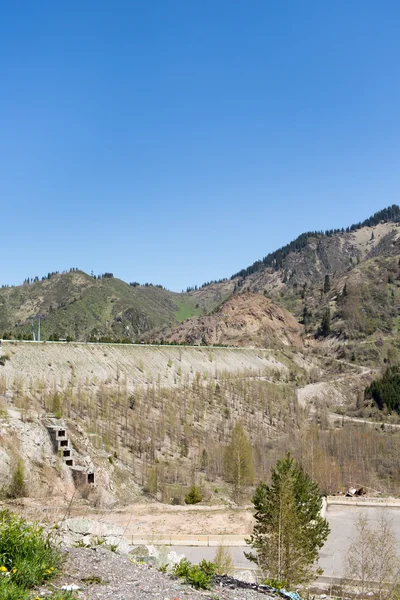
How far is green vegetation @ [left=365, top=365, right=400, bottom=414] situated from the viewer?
260 feet

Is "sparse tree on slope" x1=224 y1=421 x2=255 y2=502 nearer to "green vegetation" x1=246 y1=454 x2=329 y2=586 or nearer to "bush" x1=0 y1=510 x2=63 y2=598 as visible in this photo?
"green vegetation" x1=246 y1=454 x2=329 y2=586

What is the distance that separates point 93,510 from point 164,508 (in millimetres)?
5419

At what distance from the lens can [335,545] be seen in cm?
2598

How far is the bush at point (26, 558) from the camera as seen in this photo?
7344mm

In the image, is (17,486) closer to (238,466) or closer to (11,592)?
(11,592)

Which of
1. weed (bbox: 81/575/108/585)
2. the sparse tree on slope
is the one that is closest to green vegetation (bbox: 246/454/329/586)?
weed (bbox: 81/575/108/585)

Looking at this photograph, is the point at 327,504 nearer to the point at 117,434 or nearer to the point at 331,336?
the point at 117,434

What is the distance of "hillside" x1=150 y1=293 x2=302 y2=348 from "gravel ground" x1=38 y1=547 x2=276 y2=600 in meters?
111

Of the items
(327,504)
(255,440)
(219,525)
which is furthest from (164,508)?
(255,440)

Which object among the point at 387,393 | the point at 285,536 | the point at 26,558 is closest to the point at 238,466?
the point at 285,536

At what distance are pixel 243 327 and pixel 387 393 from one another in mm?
52232

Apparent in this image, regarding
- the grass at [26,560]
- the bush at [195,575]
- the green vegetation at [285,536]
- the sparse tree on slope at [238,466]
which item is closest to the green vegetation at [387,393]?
the sparse tree on slope at [238,466]

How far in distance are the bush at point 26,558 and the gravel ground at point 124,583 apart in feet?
0.80

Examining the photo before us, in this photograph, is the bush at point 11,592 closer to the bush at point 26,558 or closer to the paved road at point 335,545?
the bush at point 26,558
